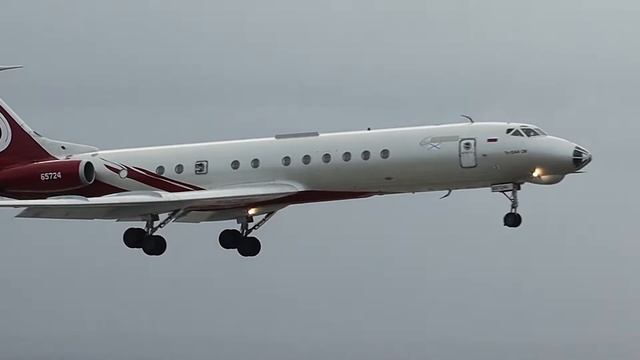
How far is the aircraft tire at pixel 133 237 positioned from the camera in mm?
57562

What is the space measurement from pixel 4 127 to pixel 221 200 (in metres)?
9.98

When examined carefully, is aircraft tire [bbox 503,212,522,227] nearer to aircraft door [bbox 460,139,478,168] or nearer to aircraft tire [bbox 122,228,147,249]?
aircraft door [bbox 460,139,478,168]

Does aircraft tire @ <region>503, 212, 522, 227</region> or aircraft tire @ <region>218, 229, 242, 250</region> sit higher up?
aircraft tire @ <region>218, 229, 242, 250</region>

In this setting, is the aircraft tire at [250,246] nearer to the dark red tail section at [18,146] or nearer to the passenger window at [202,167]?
the passenger window at [202,167]

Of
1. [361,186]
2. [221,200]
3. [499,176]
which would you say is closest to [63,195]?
[221,200]

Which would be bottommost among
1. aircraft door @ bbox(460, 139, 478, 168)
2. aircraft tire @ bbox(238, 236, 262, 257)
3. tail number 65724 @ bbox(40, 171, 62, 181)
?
aircraft tire @ bbox(238, 236, 262, 257)

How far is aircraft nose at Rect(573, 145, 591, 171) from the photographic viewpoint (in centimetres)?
5319

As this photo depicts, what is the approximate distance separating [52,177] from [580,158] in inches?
706

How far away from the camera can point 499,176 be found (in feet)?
176

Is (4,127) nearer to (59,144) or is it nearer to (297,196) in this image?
(59,144)

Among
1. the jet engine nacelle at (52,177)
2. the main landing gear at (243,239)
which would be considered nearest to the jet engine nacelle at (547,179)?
the main landing gear at (243,239)

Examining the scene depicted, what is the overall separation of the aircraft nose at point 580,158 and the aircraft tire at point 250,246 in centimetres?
1222

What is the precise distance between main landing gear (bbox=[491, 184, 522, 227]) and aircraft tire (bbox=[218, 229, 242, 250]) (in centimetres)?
1004

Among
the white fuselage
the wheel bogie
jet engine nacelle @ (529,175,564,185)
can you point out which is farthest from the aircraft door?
the wheel bogie
